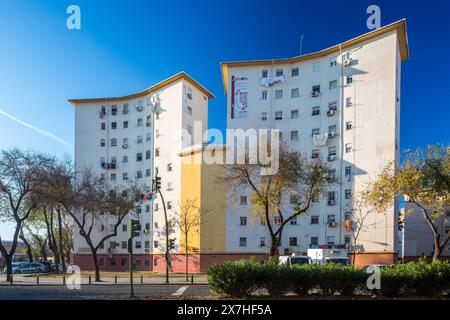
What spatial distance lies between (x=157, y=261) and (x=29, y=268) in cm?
1498

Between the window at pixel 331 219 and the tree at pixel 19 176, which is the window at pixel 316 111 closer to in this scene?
the window at pixel 331 219

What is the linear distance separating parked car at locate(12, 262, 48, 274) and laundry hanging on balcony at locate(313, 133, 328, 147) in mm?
34475

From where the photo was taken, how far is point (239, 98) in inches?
2016

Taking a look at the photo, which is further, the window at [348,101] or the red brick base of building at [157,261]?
the red brick base of building at [157,261]

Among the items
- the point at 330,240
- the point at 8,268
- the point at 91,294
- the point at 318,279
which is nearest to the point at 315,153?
the point at 330,240

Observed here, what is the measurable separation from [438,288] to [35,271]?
4510 cm

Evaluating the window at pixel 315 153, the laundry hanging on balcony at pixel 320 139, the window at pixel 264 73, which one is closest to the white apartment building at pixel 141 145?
the window at pixel 264 73

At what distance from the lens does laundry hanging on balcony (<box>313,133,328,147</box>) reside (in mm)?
46844

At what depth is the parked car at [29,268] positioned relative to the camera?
4875cm

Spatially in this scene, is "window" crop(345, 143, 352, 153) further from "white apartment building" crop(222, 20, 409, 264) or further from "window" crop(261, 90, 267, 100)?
"window" crop(261, 90, 267, 100)

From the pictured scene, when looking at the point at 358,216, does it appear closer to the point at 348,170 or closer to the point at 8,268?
the point at 348,170

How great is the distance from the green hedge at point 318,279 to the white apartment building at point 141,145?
37.8 meters

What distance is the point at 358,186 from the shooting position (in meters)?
44.7
